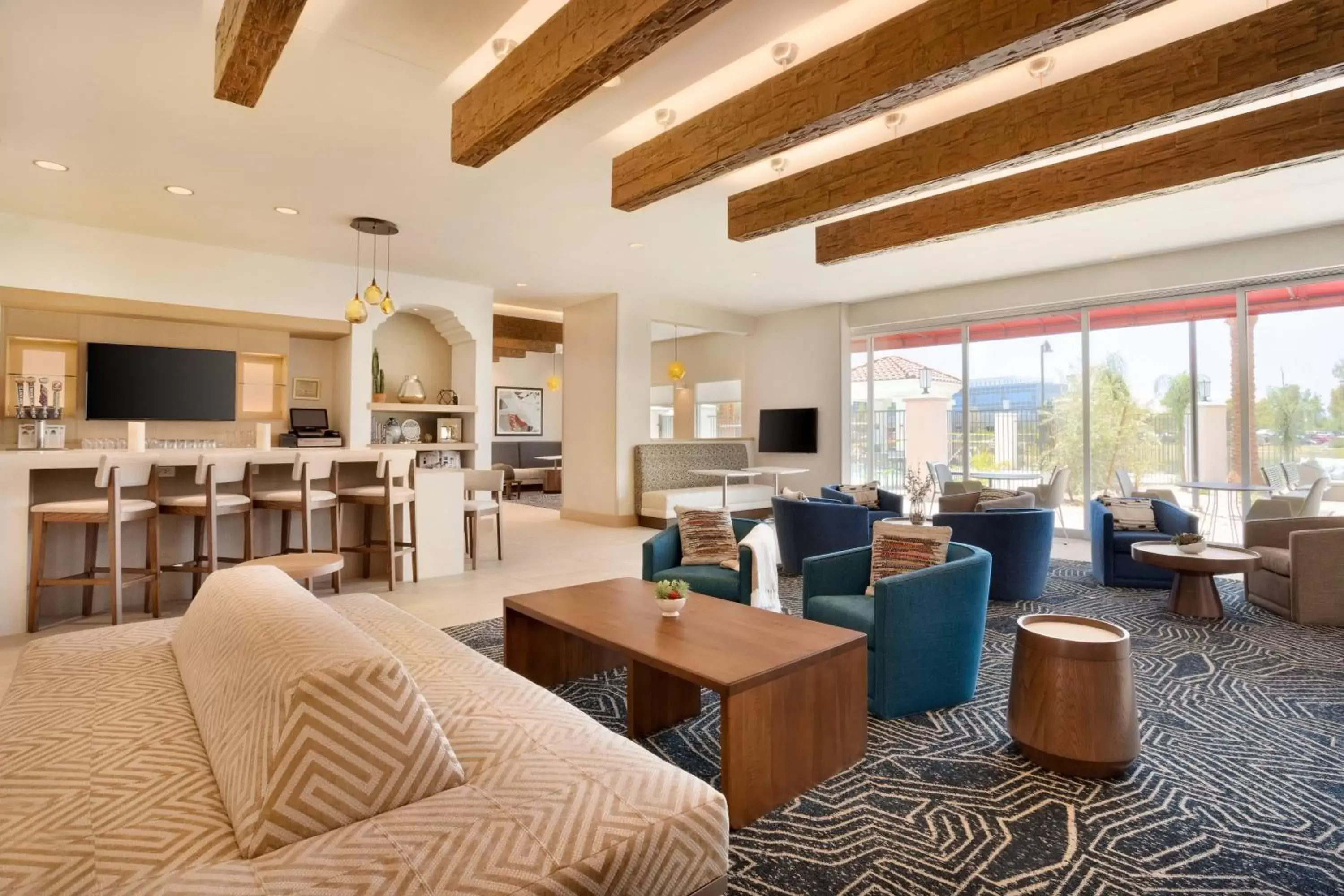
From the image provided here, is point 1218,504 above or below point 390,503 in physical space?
below

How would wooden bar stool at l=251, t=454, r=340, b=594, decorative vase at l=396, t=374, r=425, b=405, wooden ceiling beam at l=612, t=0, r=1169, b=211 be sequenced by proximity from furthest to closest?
decorative vase at l=396, t=374, r=425, b=405 → wooden bar stool at l=251, t=454, r=340, b=594 → wooden ceiling beam at l=612, t=0, r=1169, b=211

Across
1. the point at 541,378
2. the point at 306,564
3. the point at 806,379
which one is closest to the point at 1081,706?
the point at 306,564

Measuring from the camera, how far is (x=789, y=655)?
2.30 metres

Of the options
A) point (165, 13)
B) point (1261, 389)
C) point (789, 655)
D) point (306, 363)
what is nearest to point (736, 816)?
point (789, 655)

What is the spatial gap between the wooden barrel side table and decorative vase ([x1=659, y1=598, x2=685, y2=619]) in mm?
1314

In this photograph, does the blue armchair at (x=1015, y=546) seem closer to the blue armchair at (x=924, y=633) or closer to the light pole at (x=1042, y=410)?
the blue armchair at (x=924, y=633)

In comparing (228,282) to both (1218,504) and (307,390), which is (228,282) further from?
(1218,504)

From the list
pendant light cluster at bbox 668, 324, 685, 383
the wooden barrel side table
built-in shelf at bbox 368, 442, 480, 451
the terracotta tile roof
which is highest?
pendant light cluster at bbox 668, 324, 685, 383

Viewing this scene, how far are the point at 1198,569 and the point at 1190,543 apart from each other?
274 mm

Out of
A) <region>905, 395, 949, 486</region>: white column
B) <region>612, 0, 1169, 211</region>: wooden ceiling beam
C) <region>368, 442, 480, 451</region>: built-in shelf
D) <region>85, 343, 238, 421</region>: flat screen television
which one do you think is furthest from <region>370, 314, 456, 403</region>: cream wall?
<region>905, 395, 949, 486</region>: white column

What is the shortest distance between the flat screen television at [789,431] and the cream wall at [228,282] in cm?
431

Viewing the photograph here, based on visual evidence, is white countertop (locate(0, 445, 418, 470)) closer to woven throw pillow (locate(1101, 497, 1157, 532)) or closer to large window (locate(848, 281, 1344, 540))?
woven throw pillow (locate(1101, 497, 1157, 532))

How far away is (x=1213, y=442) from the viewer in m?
7.06

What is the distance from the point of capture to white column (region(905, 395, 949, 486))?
9070 millimetres
